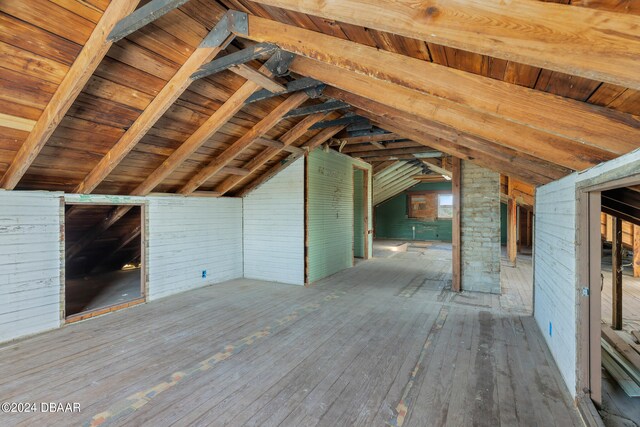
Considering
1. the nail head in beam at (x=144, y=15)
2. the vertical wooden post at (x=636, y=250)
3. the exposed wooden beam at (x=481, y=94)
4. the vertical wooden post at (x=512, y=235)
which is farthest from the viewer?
the vertical wooden post at (x=512, y=235)

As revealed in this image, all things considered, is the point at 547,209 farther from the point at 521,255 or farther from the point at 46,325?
the point at 521,255

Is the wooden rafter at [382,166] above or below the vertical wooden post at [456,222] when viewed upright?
above

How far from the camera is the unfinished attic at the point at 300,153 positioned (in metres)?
1.38

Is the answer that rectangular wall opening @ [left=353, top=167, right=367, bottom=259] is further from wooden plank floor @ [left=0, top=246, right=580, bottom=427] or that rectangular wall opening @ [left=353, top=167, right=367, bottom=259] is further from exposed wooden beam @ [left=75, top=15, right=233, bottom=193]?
exposed wooden beam @ [left=75, top=15, right=233, bottom=193]

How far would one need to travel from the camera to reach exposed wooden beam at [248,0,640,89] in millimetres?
893

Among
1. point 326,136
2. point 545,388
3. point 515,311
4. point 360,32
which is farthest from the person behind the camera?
point 326,136

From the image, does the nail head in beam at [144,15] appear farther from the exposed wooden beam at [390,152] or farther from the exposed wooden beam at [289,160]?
the exposed wooden beam at [390,152]

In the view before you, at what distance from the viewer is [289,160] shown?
548 cm

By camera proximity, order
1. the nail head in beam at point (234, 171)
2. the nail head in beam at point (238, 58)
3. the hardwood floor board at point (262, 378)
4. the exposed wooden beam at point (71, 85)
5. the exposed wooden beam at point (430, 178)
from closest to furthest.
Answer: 1. the exposed wooden beam at point (71, 85)
2. the hardwood floor board at point (262, 378)
3. the nail head in beam at point (238, 58)
4. the nail head in beam at point (234, 171)
5. the exposed wooden beam at point (430, 178)

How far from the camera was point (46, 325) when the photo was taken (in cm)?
336

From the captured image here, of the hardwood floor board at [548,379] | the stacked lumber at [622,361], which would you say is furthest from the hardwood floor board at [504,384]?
the stacked lumber at [622,361]

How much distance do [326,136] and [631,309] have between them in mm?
5328

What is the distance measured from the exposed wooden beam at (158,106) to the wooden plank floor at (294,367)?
1.90 metres

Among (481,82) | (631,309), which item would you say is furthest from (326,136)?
(631,309)
